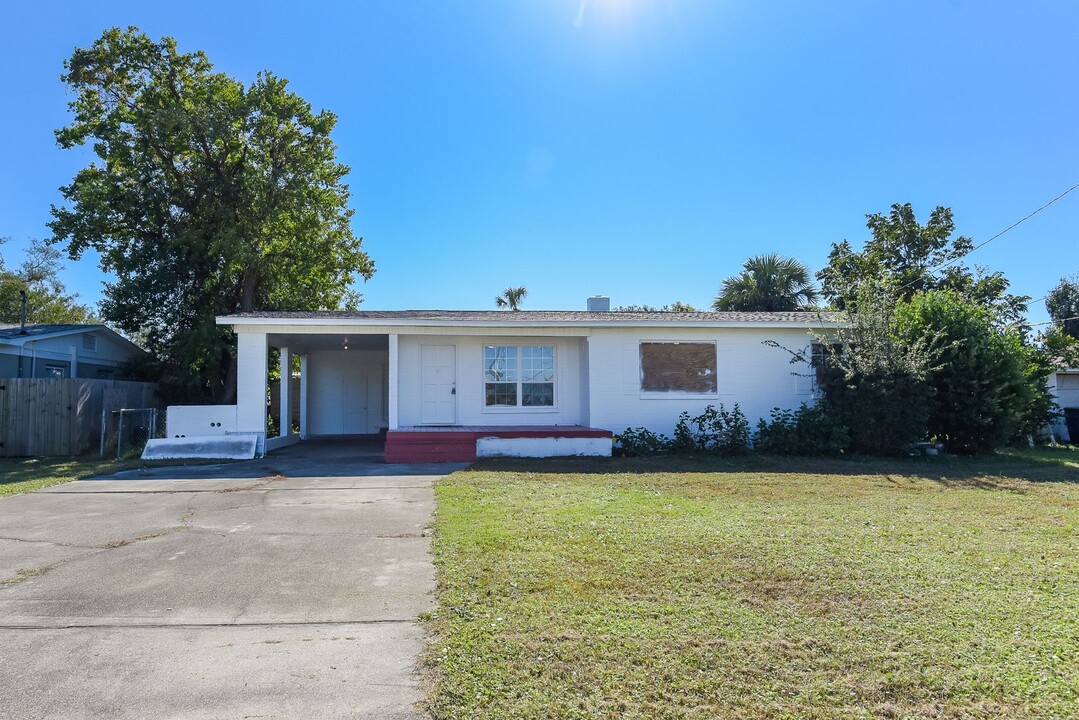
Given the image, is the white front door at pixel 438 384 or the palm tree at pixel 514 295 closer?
the white front door at pixel 438 384

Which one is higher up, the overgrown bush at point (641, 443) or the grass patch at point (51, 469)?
the overgrown bush at point (641, 443)

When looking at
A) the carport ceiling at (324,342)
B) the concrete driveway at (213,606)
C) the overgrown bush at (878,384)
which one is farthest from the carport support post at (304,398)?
the overgrown bush at (878,384)

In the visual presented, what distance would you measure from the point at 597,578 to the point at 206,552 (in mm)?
3470

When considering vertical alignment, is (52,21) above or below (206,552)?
above

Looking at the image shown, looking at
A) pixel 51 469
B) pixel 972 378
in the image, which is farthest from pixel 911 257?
pixel 51 469

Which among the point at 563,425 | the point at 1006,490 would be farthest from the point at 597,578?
the point at 563,425

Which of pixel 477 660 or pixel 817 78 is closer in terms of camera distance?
pixel 477 660

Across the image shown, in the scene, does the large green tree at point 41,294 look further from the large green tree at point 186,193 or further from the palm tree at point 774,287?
the palm tree at point 774,287

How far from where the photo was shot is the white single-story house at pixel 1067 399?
698 inches

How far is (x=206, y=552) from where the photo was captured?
5523mm

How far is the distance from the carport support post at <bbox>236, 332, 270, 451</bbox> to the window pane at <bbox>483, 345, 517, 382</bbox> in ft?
15.5

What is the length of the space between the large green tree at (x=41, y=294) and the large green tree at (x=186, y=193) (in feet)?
51.2

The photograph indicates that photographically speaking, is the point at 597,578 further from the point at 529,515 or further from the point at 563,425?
the point at 563,425

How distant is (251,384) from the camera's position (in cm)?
1306
